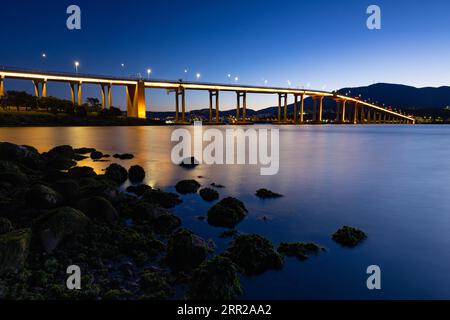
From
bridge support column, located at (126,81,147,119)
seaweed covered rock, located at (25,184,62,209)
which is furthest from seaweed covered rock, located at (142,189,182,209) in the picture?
bridge support column, located at (126,81,147,119)

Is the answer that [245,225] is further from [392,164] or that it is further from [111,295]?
[392,164]

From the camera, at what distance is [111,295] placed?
4.89m

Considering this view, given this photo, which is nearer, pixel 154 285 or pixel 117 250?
pixel 154 285

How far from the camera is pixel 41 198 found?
7.93 metres

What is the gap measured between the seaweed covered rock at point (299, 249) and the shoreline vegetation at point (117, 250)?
0.02m

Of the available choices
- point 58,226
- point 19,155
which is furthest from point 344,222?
point 19,155

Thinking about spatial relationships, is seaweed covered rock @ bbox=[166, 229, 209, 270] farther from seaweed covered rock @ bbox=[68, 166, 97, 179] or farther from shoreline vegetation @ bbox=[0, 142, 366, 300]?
seaweed covered rock @ bbox=[68, 166, 97, 179]

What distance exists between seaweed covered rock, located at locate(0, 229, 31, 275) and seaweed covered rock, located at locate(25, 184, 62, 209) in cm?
252

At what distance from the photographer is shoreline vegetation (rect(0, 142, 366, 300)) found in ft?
16.5

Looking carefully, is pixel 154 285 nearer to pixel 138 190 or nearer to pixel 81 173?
pixel 138 190

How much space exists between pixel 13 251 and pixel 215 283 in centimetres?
323
